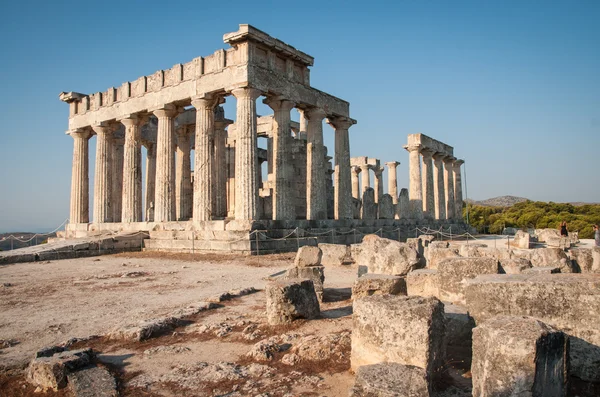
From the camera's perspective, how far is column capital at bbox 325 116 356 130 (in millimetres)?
23469

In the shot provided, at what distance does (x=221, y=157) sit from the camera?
25.0 meters

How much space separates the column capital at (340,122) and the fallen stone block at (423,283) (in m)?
17.2

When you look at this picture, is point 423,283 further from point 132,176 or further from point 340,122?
point 132,176

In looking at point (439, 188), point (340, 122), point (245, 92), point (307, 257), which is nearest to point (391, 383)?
point (307, 257)

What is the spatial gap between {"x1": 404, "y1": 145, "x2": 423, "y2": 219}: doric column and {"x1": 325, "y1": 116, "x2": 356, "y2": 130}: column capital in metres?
8.84

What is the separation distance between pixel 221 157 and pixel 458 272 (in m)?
20.3

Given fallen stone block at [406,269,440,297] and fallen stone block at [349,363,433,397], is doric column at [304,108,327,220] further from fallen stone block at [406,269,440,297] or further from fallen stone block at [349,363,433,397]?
fallen stone block at [349,363,433,397]

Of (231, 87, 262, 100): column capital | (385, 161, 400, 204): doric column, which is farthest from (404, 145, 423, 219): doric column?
(231, 87, 262, 100): column capital

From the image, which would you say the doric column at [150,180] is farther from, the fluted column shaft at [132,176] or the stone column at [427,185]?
the stone column at [427,185]

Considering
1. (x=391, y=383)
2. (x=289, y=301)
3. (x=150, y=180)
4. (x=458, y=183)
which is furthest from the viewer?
(x=458, y=183)

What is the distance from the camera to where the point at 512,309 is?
14.4ft

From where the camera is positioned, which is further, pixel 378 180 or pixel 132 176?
pixel 378 180

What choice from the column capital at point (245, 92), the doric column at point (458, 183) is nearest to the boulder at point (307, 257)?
the column capital at point (245, 92)

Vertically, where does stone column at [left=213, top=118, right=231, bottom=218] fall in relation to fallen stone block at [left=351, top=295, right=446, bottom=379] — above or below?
above
